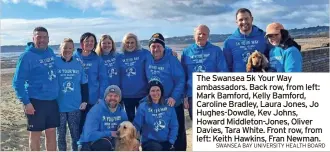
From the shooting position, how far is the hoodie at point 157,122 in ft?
19.1

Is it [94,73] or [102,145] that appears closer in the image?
[102,145]

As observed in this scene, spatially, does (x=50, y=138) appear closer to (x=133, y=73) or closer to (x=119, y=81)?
(x=119, y=81)

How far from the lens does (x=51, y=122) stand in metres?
5.84

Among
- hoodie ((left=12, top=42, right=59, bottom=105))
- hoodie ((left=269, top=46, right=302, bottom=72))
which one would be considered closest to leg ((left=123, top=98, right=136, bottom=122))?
hoodie ((left=12, top=42, right=59, bottom=105))

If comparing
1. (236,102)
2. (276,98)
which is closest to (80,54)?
(236,102)

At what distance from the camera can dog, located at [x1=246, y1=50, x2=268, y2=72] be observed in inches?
210

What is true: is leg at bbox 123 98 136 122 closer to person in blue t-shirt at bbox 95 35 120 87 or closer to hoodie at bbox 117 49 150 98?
hoodie at bbox 117 49 150 98

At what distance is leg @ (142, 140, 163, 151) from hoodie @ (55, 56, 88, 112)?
1.11 m

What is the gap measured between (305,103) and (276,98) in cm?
35

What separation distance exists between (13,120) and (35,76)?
515 cm

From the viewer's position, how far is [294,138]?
5145 millimetres

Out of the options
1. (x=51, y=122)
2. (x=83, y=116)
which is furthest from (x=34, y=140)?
(x=83, y=116)

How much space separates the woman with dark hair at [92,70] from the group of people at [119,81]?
0.01 meters

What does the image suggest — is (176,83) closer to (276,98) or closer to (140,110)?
(140,110)
